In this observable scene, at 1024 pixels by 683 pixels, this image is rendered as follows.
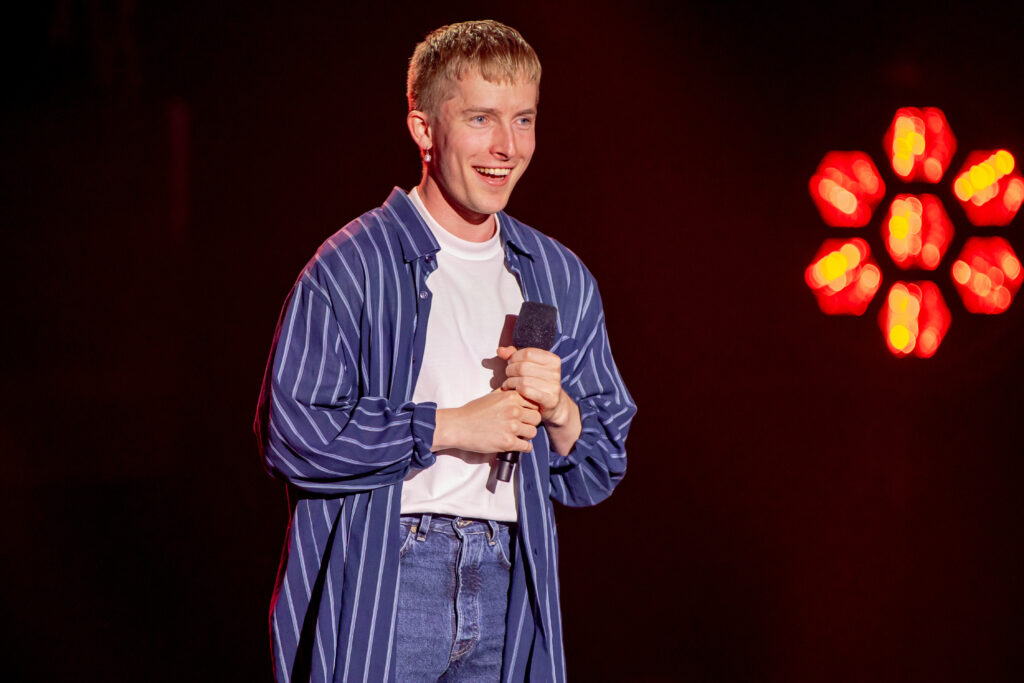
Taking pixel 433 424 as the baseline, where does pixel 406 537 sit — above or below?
below

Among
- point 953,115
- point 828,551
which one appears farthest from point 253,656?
point 953,115

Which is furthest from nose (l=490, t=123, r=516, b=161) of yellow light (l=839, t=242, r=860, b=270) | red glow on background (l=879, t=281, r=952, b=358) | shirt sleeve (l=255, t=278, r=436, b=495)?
red glow on background (l=879, t=281, r=952, b=358)

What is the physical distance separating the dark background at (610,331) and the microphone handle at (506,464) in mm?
2051

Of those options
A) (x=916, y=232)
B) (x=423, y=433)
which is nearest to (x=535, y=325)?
(x=423, y=433)

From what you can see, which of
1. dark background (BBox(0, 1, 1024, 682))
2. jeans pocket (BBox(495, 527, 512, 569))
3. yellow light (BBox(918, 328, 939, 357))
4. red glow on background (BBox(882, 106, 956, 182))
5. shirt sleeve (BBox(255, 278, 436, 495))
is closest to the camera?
shirt sleeve (BBox(255, 278, 436, 495))

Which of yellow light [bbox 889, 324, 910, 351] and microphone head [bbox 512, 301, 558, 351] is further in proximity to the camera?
yellow light [bbox 889, 324, 910, 351]

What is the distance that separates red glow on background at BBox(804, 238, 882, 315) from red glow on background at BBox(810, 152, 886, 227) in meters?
0.09

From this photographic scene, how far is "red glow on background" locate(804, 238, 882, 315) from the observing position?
3914 millimetres

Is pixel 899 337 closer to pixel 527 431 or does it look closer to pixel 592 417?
pixel 592 417

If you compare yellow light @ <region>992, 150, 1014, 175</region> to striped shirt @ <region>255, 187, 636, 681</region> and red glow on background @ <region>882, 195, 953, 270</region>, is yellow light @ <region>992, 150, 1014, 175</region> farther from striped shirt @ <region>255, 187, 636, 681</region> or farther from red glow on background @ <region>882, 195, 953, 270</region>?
striped shirt @ <region>255, 187, 636, 681</region>

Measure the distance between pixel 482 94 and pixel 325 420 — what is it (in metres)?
0.52

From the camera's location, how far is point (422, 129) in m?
1.62

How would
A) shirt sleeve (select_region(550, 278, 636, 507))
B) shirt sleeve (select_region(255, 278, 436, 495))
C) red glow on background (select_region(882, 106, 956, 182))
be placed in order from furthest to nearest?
red glow on background (select_region(882, 106, 956, 182)) → shirt sleeve (select_region(550, 278, 636, 507)) → shirt sleeve (select_region(255, 278, 436, 495))

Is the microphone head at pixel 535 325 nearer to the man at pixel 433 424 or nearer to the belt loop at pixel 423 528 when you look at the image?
the man at pixel 433 424
